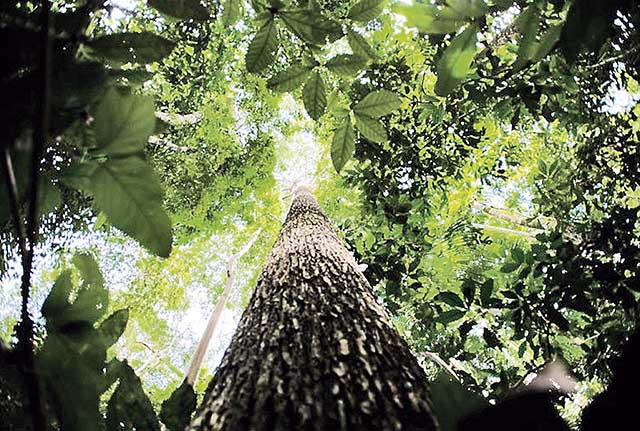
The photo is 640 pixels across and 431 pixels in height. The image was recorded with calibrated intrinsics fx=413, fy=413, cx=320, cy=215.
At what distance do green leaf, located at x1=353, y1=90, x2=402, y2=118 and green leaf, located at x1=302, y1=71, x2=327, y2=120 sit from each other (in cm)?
11

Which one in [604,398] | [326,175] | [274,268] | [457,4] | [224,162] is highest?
[326,175]

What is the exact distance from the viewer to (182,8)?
0.73 meters

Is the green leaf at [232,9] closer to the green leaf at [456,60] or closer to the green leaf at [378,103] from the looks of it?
the green leaf at [378,103]

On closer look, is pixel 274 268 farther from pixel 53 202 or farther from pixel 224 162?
pixel 224 162

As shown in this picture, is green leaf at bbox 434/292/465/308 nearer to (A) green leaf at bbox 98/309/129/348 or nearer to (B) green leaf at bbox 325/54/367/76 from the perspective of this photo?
(B) green leaf at bbox 325/54/367/76

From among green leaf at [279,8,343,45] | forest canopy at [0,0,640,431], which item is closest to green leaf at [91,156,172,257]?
forest canopy at [0,0,640,431]

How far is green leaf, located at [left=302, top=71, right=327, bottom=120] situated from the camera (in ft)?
3.77

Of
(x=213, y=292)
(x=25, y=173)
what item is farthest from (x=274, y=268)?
(x=213, y=292)

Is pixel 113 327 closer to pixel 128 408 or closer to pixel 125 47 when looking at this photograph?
pixel 128 408

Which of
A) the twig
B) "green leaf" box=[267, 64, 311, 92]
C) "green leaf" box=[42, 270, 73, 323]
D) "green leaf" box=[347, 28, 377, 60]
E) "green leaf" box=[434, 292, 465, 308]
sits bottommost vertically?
"green leaf" box=[42, 270, 73, 323]

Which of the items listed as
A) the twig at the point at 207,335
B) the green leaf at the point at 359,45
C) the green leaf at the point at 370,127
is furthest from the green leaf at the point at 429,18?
the twig at the point at 207,335

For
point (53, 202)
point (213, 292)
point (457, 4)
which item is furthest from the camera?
point (213, 292)

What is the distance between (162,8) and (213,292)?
11716mm

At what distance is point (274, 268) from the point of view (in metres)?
2.68
